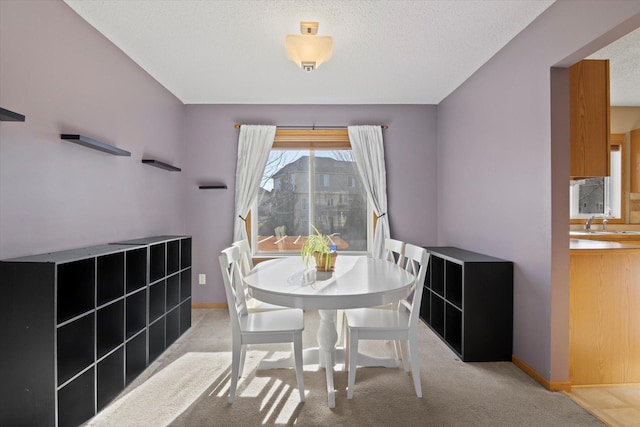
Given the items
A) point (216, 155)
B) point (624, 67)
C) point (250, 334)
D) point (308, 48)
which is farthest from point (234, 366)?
point (624, 67)

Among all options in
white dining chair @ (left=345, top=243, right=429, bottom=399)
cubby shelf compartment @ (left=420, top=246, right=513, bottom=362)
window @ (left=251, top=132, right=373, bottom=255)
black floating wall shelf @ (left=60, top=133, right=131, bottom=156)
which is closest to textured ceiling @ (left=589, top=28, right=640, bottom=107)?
cubby shelf compartment @ (left=420, top=246, right=513, bottom=362)

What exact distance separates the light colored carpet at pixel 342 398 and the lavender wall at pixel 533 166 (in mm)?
304

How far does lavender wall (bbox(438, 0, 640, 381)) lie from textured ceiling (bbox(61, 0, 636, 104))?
241 mm

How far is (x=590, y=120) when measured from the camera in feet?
7.74

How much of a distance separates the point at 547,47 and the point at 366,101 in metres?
2.07

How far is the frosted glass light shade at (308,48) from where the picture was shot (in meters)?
2.38

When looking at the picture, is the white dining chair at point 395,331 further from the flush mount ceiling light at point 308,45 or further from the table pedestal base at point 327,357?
the flush mount ceiling light at point 308,45

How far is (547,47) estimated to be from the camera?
2.22 meters

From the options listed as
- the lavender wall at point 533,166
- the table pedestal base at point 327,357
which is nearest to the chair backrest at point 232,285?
the table pedestal base at point 327,357

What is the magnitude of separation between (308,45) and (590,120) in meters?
2.02

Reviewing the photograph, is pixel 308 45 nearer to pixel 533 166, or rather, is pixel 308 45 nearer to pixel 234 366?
pixel 533 166

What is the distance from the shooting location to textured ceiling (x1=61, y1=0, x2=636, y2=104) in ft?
7.25

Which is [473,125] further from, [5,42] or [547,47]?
[5,42]

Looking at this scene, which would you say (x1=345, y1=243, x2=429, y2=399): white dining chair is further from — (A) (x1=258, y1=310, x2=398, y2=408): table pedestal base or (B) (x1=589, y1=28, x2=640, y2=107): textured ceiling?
(B) (x1=589, y1=28, x2=640, y2=107): textured ceiling
